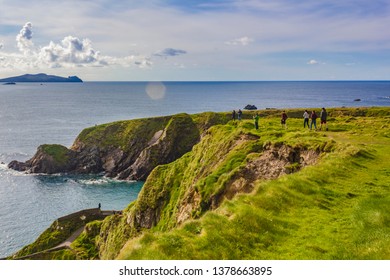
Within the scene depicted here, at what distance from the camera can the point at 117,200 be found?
97.2m

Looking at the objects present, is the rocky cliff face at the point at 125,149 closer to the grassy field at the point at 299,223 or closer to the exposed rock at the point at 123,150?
the exposed rock at the point at 123,150

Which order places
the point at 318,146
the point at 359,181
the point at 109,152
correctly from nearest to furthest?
the point at 359,181
the point at 318,146
the point at 109,152

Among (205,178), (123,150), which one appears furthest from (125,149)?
(205,178)

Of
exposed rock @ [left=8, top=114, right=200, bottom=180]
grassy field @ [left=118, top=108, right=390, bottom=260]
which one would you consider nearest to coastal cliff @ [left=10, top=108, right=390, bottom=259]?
grassy field @ [left=118, top=108, right=390, bottom=260]

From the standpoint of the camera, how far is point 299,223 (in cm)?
1730

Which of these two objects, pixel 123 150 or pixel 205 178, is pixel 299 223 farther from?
pixel 123 150

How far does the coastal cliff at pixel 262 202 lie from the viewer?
14.6 meters

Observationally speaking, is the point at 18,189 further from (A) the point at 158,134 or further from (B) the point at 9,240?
(A) the point at 158,134

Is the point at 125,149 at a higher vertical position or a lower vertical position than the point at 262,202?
lower

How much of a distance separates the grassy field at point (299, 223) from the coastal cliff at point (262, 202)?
5cm

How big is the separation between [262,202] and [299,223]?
2721 millimetres

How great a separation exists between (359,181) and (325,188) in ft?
9.37

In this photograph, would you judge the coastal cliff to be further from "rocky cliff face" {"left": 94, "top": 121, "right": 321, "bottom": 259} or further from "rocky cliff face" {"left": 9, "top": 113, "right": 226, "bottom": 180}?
"rocky cliff face" {"left": 9, "top": 113, "right": 226, "bottom": 180}

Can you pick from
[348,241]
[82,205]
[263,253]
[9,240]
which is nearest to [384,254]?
[348,241]
